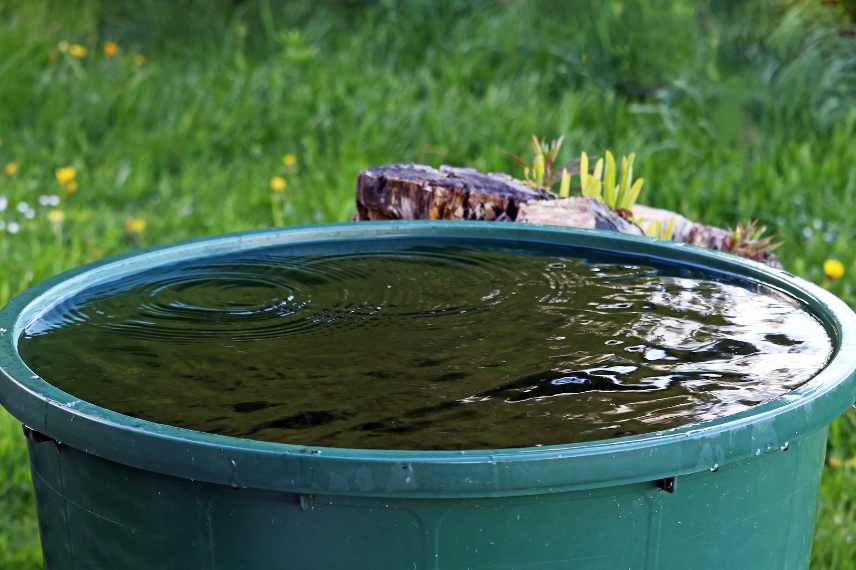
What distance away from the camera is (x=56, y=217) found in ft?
14.4

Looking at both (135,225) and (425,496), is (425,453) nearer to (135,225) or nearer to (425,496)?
(425,496)

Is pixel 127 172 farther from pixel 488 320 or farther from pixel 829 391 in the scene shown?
pixel 829 391

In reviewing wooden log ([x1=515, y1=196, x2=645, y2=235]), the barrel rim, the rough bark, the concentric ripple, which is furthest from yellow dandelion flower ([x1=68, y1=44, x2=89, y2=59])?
the barrel rim

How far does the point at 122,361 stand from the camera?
6.02 ft

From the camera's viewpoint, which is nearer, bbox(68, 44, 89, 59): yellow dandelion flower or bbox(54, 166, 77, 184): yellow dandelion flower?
bbox(54, 166, 77, 184): yellow dandelion flower

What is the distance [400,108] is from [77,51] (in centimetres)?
181

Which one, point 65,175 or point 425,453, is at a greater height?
point 425,453

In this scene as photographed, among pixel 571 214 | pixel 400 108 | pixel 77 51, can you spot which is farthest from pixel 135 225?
pixel 571 214

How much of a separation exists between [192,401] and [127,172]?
3.79m

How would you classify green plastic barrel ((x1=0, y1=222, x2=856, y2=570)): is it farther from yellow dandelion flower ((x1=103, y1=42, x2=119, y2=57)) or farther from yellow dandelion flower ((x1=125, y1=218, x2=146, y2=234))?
yellow dandelion flower ((x1=103, y1=42, x2=119, y2=57))

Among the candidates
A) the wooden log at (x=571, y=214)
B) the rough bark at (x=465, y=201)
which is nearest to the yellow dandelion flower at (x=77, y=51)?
the rough bark at (x=465, y=201)

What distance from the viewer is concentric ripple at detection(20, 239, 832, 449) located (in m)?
1.59

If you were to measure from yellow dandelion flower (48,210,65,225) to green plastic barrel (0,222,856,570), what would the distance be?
2.91m

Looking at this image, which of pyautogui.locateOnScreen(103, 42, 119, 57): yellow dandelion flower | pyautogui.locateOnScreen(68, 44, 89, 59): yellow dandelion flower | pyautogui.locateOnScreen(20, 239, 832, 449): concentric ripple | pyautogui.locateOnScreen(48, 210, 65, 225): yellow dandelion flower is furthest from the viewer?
pyautogui.locateOnScreen(103, 42, 119, 57): yellow dandelion flower
